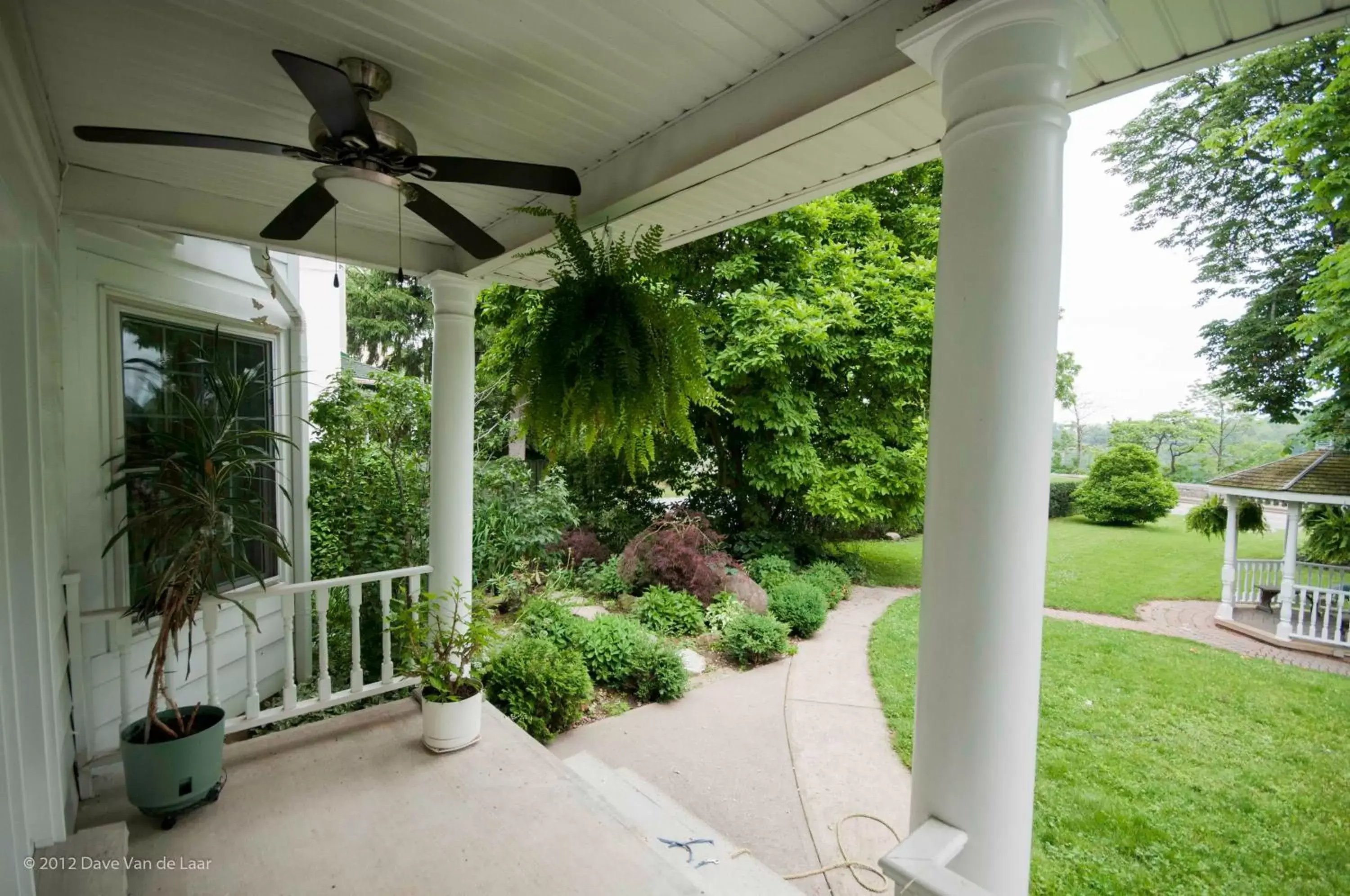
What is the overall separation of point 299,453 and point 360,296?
9078 mm

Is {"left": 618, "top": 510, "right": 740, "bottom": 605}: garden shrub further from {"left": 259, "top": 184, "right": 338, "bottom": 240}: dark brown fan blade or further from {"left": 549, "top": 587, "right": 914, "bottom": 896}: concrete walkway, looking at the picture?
{"left": 259, "top": 184, "right": 338, "bottom": 240}: dark brown fan blade

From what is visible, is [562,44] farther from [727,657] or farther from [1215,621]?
[1215,621]

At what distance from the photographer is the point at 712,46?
1.48 m

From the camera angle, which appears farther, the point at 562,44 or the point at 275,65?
the point at 275,65

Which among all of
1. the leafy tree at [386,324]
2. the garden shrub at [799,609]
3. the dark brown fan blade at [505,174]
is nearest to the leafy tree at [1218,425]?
the garden shrub at [799,609]

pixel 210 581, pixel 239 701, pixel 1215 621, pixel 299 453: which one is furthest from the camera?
pixel 1215 621

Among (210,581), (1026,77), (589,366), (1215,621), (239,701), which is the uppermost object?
(1026,77)

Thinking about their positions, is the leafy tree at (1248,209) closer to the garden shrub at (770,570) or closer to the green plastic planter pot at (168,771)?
the garden shrub at (770,570)

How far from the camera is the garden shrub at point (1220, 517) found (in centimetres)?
699

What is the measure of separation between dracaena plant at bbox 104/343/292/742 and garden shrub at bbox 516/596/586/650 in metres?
2.00

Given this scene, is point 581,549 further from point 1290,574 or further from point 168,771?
point 1290,574

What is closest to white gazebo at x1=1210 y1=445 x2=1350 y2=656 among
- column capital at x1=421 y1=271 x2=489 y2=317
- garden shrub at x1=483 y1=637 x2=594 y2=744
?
garden shrub at x1=483 y1=637 x2=594 y2=744

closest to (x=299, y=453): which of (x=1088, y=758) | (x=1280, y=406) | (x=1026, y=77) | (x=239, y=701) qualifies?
(x=239, y=701)

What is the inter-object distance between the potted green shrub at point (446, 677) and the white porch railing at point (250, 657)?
0.35 meters
